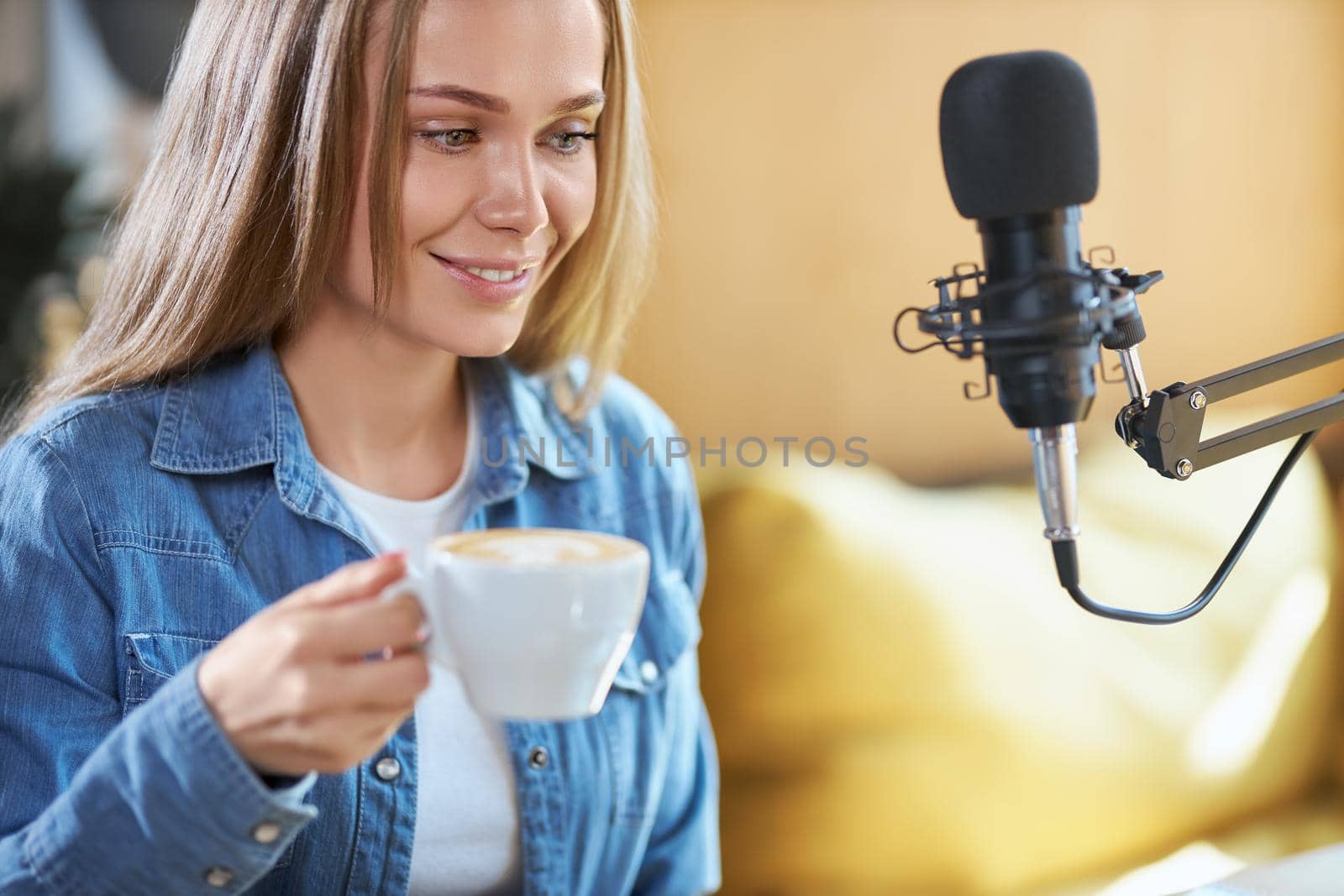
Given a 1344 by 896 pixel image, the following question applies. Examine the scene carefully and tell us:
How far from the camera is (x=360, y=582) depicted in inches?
23.5

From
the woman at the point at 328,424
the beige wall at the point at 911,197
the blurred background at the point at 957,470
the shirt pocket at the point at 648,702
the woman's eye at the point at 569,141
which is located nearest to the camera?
the woman at the point at 328,424

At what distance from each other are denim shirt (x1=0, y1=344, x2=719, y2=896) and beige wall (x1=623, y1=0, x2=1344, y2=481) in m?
0.41

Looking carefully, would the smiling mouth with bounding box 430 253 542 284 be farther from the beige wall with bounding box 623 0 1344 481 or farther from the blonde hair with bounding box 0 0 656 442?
the beige wall with bounding box 623 0 1344 481

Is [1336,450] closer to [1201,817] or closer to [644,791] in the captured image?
[1201,817]

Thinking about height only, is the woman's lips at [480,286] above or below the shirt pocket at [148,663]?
above

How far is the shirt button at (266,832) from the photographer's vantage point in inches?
26.5

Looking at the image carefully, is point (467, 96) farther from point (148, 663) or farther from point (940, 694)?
point (940, 694)

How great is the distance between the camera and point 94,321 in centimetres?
107

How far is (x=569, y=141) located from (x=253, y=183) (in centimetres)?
24

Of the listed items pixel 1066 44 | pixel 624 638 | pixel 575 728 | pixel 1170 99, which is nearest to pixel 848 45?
pixel 1066 44

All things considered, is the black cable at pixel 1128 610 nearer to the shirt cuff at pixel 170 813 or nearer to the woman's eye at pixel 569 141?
the shirt cuff at pixel 170 813

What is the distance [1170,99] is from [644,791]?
1.19 meters

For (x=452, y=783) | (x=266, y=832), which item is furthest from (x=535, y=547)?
(x=452, y=783)

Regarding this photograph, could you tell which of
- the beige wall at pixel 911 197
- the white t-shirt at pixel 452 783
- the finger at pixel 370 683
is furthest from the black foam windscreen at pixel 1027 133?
the beige wall at pixel 911 197
